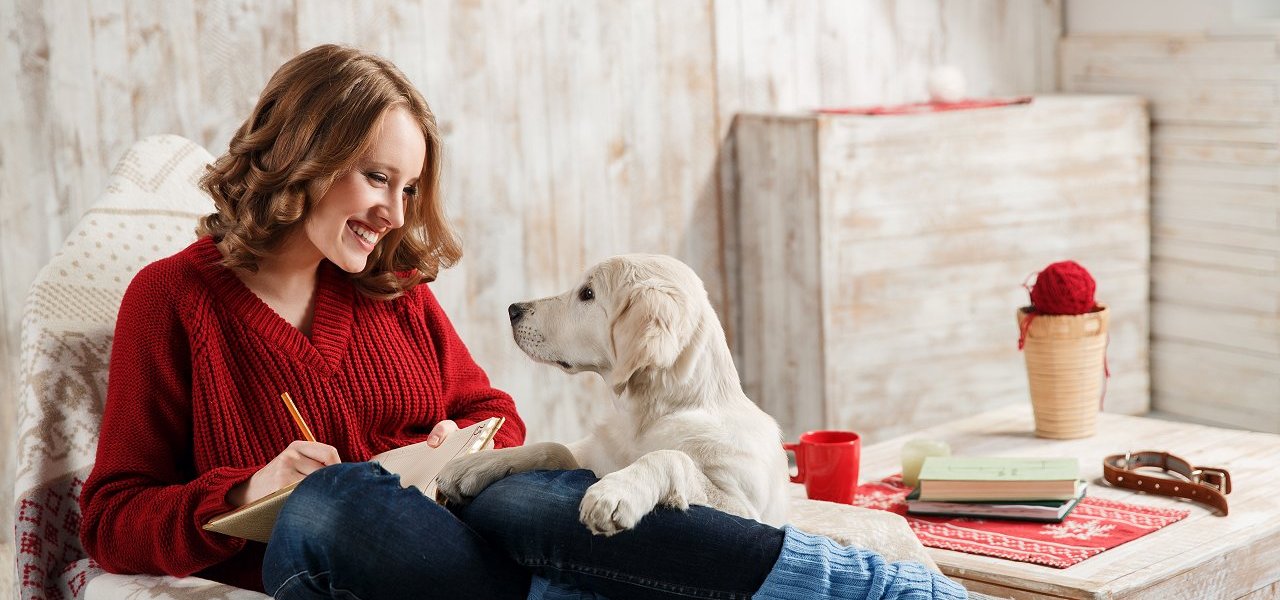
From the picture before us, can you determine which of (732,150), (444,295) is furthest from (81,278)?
(732,150)

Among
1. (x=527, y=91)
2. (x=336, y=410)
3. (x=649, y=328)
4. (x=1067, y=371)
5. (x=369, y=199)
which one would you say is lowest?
(x=1067, y=371)

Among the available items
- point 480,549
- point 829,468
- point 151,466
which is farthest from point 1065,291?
point 151,466

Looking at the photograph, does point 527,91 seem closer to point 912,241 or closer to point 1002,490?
point 912,241

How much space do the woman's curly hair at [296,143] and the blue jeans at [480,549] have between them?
1.45 feet

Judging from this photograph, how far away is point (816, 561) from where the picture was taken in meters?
1.40

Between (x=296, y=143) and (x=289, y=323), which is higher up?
(x=296, y=143)

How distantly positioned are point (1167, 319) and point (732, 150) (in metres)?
1.43

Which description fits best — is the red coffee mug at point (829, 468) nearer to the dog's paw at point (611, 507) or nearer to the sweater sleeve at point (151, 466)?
the dog's paw at point (611, 507)

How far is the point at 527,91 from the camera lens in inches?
132

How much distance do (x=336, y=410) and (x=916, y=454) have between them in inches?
36.7

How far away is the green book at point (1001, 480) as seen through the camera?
1.94 metres

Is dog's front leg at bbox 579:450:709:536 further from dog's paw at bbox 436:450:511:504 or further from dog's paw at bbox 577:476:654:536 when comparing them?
dog's paw at bbox 436:450:511:504

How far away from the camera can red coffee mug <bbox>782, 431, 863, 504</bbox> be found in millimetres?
1981

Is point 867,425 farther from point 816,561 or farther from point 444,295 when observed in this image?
point 816,561
